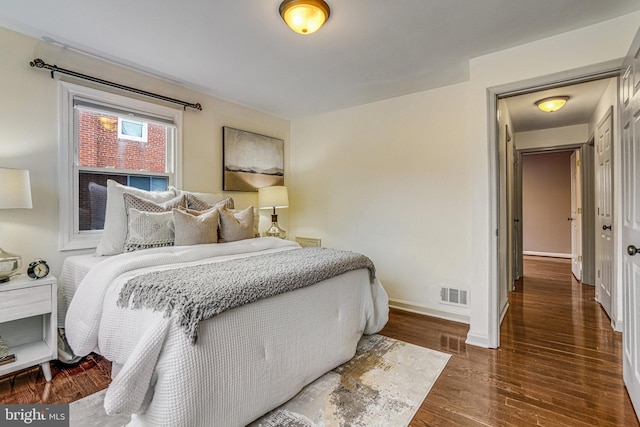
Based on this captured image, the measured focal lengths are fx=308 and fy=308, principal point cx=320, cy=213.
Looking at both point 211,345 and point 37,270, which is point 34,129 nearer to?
point 37,270

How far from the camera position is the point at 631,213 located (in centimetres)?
174

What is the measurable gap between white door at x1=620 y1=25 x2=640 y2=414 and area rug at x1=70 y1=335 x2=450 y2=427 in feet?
3.34

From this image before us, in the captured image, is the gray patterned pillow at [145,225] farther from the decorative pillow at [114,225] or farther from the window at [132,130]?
the window at [132,130]

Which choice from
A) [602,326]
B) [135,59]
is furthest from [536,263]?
[135,59]

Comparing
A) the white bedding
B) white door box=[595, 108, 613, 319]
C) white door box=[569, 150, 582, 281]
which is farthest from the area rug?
white door box=[569, 150, 582, 281]

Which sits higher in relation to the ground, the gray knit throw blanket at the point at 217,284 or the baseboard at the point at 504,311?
the gray knit throw blanket at the point at 217,284

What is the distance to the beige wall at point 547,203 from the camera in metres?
6.80

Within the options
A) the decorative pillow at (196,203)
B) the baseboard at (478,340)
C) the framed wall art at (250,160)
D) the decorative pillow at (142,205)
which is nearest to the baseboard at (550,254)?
the baseboard at (478,340)

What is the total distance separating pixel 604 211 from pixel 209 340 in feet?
13.8

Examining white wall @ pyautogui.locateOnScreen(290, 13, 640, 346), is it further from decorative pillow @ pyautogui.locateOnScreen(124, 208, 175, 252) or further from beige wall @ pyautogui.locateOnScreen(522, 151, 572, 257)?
beige wall @ pyautogui.locateOnScreen(522, 151, 572, 257)

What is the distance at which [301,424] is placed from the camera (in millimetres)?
1582

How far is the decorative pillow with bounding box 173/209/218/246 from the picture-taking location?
2.39 metres

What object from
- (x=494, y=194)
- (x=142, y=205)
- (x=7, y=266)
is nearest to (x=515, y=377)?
(x=494, y=194)

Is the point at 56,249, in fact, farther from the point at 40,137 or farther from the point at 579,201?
the point at 579,201
